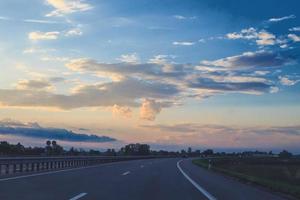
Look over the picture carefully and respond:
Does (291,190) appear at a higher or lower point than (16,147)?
lower

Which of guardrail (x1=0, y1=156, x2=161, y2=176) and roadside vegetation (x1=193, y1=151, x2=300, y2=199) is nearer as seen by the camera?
roadside vegetation (x1=193, y1=151, x2=300, y2=199)

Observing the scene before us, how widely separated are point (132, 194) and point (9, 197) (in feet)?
13.1

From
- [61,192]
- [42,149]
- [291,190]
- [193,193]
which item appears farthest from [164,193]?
[42,149]

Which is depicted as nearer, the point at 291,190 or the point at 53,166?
the point at 291,190

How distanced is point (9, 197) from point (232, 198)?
6.85 meters

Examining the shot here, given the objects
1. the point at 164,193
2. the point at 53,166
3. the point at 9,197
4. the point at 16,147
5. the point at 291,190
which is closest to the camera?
the point at 9,197

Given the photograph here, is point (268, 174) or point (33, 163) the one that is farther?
point (268, 174)

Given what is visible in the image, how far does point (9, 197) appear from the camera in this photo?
53.6ft

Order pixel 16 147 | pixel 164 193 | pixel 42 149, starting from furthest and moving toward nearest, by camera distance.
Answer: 1. pixel 16 147
2. pixel 42 149
3. pixel 164 193

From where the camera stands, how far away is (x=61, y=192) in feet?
59.6

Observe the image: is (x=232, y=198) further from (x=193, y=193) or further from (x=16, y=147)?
(x=16, y=147)

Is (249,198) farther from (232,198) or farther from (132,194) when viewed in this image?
(132,194)

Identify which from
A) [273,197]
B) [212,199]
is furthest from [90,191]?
[273,197]

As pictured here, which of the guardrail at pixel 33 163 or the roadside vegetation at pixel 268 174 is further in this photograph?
the guardrail at pixel 33 163
